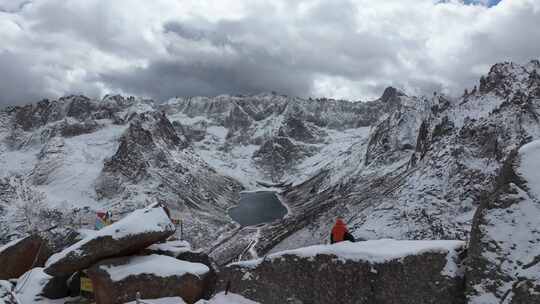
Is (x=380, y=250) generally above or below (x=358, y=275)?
above

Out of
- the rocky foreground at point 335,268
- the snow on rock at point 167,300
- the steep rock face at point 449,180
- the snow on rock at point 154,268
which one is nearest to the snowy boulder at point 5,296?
the rocky foreground at point 335,268

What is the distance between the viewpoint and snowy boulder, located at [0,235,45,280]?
29547 millimetres

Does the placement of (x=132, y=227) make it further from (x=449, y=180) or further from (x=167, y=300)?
(x=449, y=180)

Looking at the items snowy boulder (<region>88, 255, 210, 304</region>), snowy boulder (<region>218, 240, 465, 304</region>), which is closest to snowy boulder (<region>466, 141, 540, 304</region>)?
snowy boulder (<region>218, 240, 465, 304</region>)

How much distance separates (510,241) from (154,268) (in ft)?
50.5

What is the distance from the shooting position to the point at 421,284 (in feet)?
64.4

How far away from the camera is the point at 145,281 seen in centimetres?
2414

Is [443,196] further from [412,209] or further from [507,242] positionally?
[507,242]

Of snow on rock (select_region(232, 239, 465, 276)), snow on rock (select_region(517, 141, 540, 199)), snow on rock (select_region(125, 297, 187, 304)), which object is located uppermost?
snow on rock (select_region(517, 141, 540, 199))

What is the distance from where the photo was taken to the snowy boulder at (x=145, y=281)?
78.7ft

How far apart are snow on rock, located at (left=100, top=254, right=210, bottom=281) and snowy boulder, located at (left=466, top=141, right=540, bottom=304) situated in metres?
12.6

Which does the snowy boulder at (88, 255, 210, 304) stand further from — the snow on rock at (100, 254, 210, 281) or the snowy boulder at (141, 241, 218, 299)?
the snowy boulder at (141, 241, 218, 299)

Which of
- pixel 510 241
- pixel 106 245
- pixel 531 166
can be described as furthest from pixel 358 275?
pixel 106 245

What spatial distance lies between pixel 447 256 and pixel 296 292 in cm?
631
